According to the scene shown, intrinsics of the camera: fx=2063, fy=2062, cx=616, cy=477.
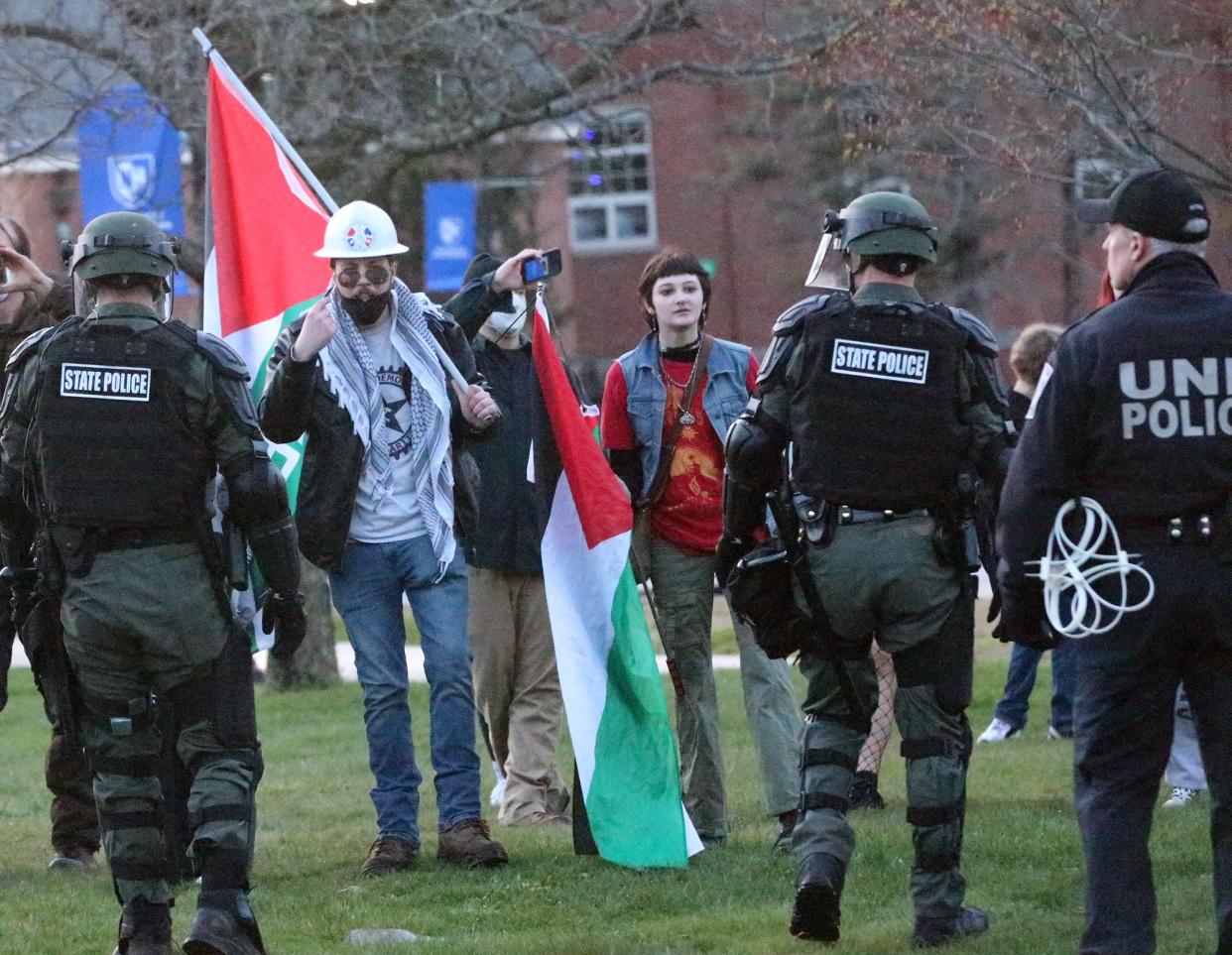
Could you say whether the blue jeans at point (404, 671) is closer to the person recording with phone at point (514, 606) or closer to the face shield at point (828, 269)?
the person recording with phone at point (514, 606)

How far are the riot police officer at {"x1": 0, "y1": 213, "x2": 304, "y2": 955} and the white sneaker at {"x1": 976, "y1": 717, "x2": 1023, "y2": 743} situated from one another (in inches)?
233

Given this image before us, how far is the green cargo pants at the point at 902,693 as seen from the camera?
5824 millimetres

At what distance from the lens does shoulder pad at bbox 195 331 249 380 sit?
5805 mm

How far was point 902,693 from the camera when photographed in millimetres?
5941

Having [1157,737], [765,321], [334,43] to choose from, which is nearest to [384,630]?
[1157,737]

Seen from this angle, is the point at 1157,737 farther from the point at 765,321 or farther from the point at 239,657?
the point at 765,321

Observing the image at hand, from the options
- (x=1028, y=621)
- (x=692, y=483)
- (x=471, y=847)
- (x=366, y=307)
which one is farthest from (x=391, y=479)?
(x=1028, y=621)

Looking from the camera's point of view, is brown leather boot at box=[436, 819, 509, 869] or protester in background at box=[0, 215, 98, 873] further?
protester in background at box=[0, 215, 98, 873]

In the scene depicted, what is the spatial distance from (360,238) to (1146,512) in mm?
3188

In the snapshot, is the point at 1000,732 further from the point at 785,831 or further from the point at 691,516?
the point at 691,516

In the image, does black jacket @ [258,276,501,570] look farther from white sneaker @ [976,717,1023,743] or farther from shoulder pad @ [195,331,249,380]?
white sneaker @ [976,717,1023,743]

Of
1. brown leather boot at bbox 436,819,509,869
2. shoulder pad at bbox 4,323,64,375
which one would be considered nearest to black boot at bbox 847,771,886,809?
brown leather boot at bbox 436,819,509,869

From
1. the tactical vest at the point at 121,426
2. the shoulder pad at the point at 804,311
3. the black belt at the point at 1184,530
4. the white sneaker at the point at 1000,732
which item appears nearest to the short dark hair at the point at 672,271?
the shoulder pad at the point at 804,311

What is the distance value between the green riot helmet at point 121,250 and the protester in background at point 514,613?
2.61m
